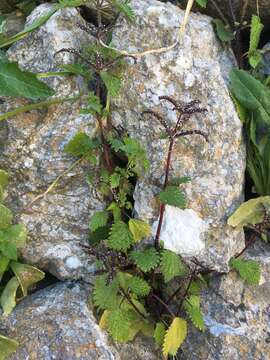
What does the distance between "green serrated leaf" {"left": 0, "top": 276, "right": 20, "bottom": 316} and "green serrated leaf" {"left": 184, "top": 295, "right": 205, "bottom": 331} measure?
3.13 feet

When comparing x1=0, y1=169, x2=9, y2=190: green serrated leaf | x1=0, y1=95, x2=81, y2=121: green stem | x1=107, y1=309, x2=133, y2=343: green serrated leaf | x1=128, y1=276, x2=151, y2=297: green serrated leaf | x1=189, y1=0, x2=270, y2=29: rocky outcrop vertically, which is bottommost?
x1=107, y1=309, x2=133, y2=343: green serrated leaf

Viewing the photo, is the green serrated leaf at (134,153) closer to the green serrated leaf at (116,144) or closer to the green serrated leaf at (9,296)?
the green serrated leaf at (116,144)

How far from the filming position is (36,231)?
2.92 m

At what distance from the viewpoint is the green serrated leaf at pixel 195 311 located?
8.44 feet

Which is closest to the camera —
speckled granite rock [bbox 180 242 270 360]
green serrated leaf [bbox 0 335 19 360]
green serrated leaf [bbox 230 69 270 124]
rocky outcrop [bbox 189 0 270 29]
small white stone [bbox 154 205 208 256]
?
green serrated leaf [bbox 0 335 19 360]

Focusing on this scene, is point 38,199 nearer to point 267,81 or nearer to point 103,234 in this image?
point 103,234

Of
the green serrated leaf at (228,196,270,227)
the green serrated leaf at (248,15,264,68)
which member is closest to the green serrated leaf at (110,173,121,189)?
the green serrated leaf at (228,196,270,227)

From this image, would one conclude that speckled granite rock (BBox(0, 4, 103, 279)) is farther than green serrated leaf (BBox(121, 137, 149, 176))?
Yes

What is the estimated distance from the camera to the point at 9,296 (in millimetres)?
2771

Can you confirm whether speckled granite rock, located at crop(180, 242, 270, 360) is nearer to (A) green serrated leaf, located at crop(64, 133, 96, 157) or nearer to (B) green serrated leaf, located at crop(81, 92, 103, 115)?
(A) green serrated leaf, located at crop(64, 133, 96, 157)

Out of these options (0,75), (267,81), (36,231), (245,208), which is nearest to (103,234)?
(36,231)

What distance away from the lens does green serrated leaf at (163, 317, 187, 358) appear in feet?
8.44

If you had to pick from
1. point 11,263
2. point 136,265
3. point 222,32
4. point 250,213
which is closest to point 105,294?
point 136,265

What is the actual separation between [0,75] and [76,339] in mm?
1469
